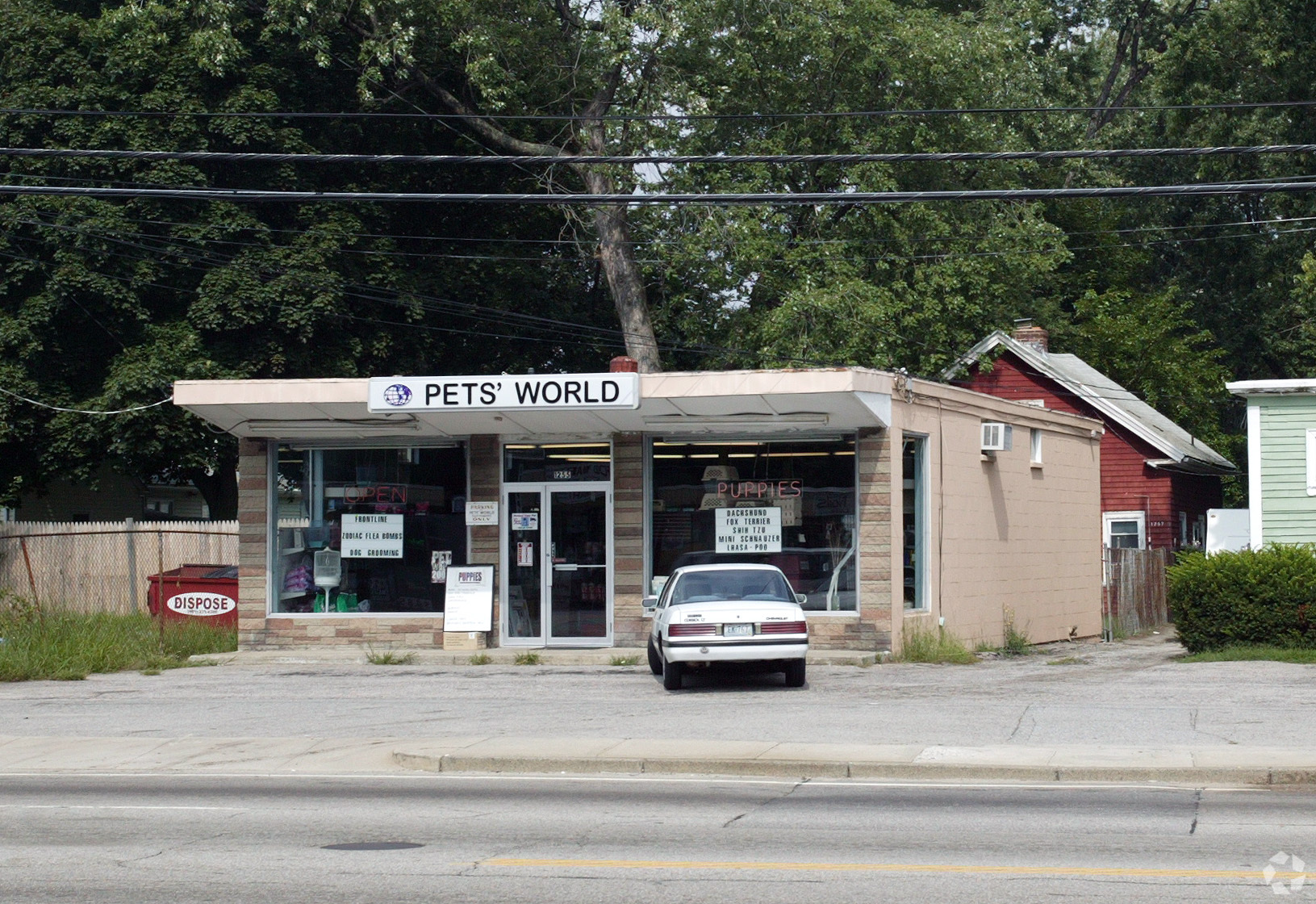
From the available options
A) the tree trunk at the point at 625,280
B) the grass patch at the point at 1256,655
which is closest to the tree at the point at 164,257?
the tree trunk at the point at 625,280

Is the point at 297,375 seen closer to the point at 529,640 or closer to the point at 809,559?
the point at 529,640

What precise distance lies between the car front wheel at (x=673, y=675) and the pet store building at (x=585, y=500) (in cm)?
388

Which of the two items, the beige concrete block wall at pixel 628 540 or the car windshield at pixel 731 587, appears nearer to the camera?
the car windshield at pixel 731 587

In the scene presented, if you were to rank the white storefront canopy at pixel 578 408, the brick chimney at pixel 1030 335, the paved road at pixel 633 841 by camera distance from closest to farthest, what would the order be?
the paved road at pixel 633 841 < the white storefront canopy at pixel 578 408 < the brick chimney at pixel 1030 335

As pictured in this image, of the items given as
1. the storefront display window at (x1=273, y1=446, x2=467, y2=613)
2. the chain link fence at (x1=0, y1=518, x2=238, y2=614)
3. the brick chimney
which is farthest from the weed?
the chain link fence at (x1=0, y1=518, x2=238, y2=614)

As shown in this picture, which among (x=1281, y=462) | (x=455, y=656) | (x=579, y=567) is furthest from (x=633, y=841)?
(x=1281, y=462)

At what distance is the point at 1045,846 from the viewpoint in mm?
9172

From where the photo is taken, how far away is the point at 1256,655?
21.7 meters

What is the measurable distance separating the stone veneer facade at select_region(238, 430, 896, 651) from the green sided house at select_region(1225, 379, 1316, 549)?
28.2 ft

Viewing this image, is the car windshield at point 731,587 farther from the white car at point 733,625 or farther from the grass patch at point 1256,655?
the grass patch at point 1256,655

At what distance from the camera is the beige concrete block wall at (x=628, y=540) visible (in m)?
22.8

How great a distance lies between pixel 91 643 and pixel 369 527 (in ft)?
14.6

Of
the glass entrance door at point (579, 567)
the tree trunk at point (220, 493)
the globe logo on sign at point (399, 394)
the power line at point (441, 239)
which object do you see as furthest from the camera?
the tree trunk at point (220, 493)

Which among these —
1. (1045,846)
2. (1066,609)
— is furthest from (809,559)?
(1045,846)
